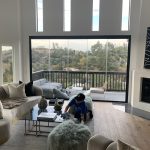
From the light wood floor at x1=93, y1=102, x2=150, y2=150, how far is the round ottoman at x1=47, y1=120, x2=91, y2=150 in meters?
1.14

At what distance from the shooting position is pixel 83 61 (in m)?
6.41

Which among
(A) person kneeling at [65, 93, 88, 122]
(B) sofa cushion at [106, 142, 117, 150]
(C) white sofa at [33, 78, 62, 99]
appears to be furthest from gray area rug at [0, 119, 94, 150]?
(C) white sofa at [33, 78, 62, 99]

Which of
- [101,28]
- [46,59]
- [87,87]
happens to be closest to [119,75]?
[87,87]

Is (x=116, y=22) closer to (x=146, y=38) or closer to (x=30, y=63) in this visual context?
(x=146, y=38)

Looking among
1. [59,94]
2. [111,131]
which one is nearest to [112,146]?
[111,131]

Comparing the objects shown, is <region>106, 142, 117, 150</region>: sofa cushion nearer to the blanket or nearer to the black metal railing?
the blanket

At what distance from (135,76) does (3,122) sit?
393cm

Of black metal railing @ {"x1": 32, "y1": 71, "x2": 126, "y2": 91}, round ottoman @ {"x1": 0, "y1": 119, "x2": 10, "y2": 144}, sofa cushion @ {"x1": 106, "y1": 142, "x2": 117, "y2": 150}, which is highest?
black metal railing @ {"x1": 32, "y1": 71, "x2": 126, "y2": 91}

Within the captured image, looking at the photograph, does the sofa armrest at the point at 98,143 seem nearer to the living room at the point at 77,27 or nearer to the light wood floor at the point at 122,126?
the light wood floor at the point at 122,126

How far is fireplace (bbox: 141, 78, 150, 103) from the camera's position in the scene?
5436 mm

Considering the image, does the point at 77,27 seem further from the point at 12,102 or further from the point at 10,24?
the point at 12,102

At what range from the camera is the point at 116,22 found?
5.93 m

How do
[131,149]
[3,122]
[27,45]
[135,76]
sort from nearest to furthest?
[131,149] → [3,122] → [135,76] → [27,45]

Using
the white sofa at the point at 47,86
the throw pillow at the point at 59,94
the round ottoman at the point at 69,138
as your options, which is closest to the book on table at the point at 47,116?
the round ottoman at the point at 69,138
